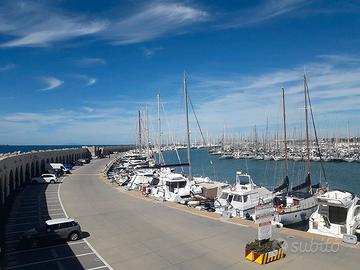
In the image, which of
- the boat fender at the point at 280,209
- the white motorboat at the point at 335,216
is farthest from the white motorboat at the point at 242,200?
the white motorboat at the point at 335,216

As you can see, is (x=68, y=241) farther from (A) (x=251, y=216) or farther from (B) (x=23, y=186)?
(B) (x=23, y=186)

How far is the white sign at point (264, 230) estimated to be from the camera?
671 inches

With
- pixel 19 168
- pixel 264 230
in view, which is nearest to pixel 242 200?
pixel 264 230

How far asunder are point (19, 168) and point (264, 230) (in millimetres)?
43769

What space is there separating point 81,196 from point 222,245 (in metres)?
24.2

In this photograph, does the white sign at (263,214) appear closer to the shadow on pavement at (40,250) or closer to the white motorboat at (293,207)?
the shadow on pavement at (40,250)

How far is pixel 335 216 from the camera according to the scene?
2553 cm

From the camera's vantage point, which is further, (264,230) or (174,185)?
(174,185)

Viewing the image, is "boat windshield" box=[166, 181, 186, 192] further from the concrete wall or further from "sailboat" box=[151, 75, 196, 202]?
the concrete wall

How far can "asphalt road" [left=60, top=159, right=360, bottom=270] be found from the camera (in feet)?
55.6

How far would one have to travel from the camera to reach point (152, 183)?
4678 cm

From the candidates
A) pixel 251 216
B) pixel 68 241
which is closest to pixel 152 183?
pixel 251 216

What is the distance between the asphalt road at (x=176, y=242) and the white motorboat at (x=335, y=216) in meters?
5.06

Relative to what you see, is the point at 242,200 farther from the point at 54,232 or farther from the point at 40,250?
the point at 40,250
